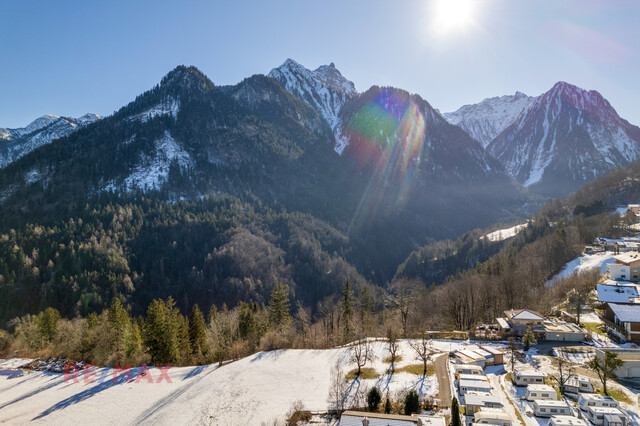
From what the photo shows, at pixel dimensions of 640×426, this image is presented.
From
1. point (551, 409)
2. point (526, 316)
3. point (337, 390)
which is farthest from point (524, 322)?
point (337, 390)

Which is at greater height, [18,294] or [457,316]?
[18,294]

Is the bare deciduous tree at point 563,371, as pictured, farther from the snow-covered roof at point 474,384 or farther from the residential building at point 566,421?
the snow-covered roof at point 474,384

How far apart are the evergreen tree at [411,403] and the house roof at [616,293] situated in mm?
47448

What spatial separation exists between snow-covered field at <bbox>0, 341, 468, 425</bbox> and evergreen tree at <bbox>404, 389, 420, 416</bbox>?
4.66m

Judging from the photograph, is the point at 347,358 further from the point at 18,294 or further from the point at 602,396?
the point at 18,294

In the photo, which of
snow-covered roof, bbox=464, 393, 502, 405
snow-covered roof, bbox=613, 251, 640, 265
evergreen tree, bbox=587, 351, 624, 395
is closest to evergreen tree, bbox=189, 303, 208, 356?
snow-covered roof, bbox=464, 393, 502, 405

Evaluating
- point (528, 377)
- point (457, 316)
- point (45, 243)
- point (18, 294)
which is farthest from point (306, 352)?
point (45, 243)

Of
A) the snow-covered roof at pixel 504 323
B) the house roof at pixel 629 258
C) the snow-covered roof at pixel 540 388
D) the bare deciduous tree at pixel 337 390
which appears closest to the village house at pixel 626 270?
the house roof at pixel 629 258

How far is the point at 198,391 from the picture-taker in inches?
1998

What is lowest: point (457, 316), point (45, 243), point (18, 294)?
point (457, 316)

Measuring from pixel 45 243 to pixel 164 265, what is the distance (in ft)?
166

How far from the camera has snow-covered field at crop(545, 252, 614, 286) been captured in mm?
103369

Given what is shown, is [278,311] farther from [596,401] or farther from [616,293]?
[616,293]

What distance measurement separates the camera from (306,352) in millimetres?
63594
